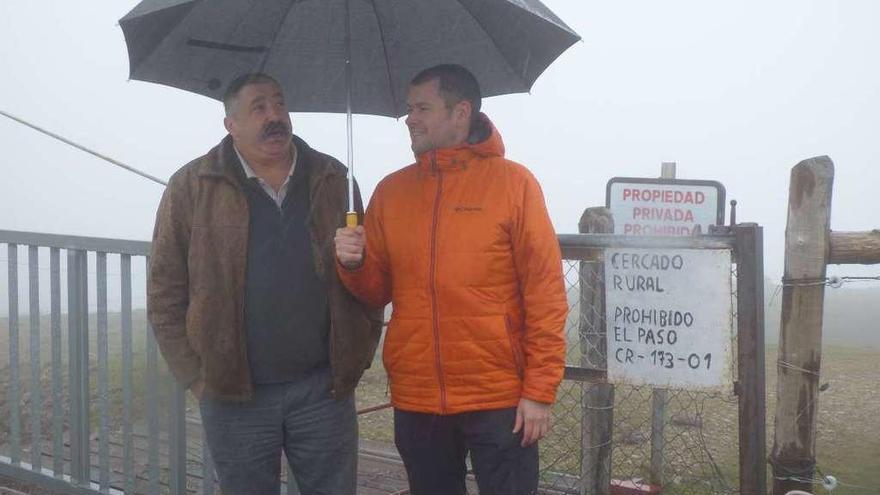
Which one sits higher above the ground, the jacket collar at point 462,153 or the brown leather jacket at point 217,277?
the jacket collar at point 462,153

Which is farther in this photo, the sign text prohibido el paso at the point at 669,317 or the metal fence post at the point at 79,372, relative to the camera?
the metal fence post at the point at 79,372

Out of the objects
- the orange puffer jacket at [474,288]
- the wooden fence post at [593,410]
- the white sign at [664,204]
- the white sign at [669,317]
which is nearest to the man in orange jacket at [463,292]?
the orange puffer jacket at [474,288]

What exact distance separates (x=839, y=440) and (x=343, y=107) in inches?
196

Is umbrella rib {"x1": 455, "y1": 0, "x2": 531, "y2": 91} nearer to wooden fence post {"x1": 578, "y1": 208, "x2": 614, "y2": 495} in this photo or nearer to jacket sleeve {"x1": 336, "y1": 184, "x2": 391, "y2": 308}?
jacket sleeve {"x1": 336, "y1": 184, "x2": 391, "y2": 308}

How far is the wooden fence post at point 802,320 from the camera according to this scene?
3.36 meters

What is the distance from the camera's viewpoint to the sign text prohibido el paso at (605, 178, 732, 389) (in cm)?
319

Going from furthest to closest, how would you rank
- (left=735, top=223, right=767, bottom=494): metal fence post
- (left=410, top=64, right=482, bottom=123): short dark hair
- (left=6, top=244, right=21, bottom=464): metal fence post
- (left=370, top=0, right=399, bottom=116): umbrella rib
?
1. (left=6, top=244, right=21, bottom=464): metal fence post
2. (left=735, top=223, right=767, bottom=494): metal fence post
3. (left=370, top=0, right=399, bottom=116): umbrella rib
4. (left=410, top=64, right=482, bottom=123): short dark hair

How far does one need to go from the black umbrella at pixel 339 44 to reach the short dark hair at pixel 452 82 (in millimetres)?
229

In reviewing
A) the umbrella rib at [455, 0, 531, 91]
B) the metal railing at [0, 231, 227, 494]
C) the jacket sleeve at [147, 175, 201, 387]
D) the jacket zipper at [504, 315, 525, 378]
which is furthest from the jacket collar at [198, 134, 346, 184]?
the metal railing at [0, 231, 227, 494]

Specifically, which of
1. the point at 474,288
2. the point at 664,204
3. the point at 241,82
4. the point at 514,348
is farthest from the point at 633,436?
the point at 241,82

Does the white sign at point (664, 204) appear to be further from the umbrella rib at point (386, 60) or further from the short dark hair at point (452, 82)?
the short dark hair at point (452, 82)

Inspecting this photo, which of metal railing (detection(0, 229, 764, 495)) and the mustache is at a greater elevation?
the mustache

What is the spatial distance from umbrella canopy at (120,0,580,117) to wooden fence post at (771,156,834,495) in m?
1.33

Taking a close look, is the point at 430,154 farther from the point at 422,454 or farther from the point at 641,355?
the point at 641,355
